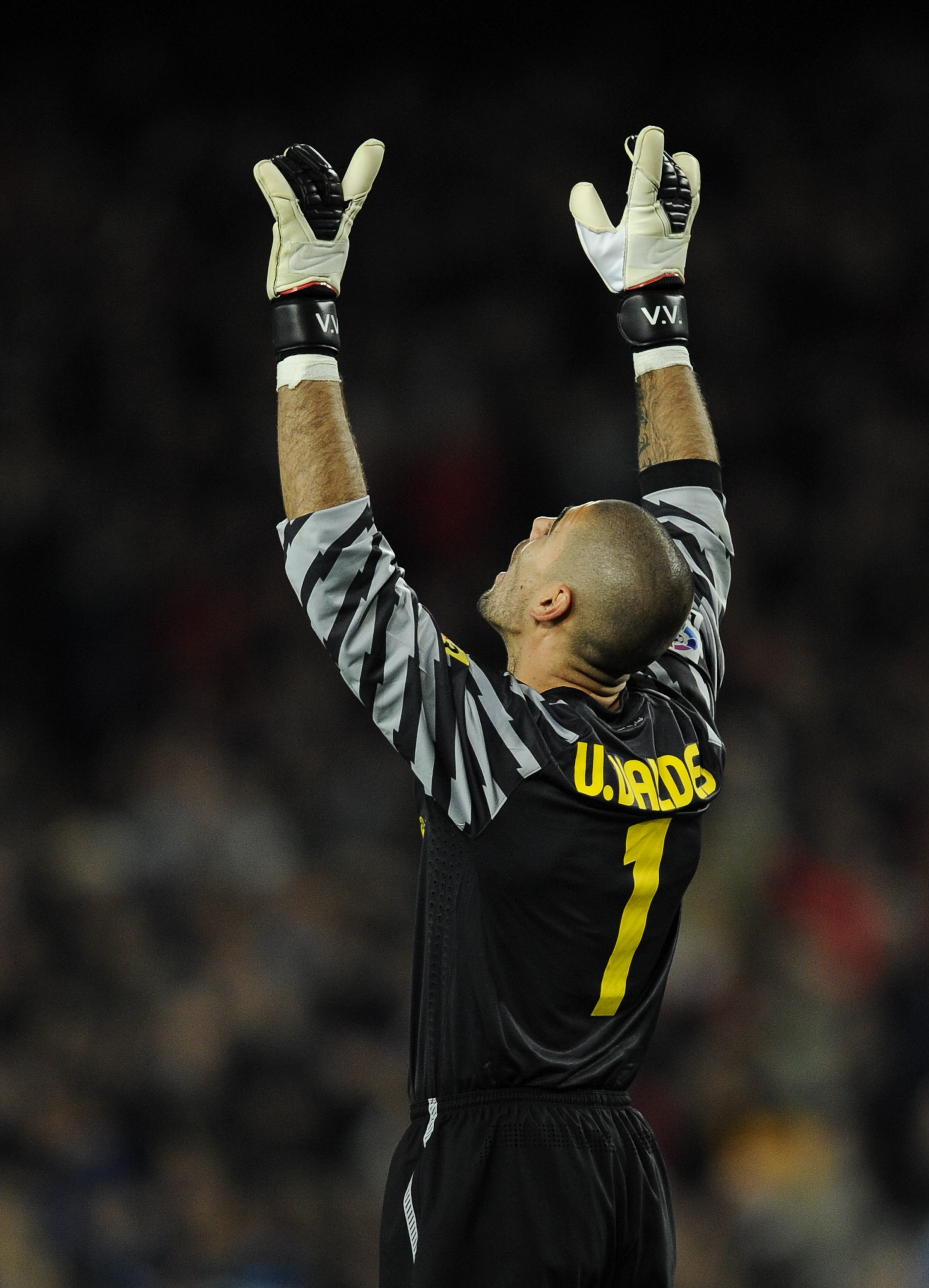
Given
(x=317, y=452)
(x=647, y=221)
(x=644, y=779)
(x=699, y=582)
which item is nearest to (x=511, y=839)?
(x=644, y=779)

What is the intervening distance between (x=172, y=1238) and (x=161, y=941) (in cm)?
136

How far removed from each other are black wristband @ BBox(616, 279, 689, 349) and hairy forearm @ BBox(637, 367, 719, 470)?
0.23ft

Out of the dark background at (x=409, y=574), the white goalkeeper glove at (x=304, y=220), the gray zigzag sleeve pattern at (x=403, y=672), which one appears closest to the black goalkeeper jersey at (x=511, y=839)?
the gray zigzag sleeve pattern at (x=403, y=672)

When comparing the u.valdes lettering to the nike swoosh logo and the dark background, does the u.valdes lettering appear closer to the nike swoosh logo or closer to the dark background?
the nike swoosh logo

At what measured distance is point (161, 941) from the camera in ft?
22.3

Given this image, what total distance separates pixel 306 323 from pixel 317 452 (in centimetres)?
26

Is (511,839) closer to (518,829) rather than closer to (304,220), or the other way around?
(518,829)

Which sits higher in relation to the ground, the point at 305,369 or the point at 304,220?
the point at 304,220

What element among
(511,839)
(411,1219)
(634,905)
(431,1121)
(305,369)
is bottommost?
(411,1219)

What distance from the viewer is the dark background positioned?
20.5 feet

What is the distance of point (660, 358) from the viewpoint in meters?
3.58

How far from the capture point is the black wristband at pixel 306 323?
9.52 feet

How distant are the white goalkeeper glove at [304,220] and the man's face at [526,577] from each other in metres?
0.59

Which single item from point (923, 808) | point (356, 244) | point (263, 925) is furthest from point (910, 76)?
point (263, 925)
